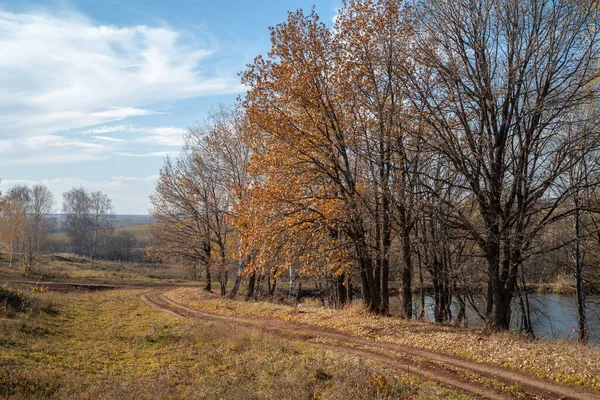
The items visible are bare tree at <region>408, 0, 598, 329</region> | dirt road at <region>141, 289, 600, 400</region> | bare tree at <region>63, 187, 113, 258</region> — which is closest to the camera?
dirt road at <region>141, 289, 600, 400</region>

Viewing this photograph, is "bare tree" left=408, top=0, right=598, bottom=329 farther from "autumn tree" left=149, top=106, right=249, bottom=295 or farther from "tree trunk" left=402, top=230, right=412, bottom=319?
"autumn tree" left=149, top=106, right=249, bottom=295

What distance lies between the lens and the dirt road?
791cm

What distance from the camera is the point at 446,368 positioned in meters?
9.47

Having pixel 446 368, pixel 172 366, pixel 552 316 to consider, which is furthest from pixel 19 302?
pixel 552 316

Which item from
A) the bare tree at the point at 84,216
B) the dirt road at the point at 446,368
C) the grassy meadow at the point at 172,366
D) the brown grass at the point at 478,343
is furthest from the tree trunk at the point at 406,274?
the bare tree at the point at 84,216

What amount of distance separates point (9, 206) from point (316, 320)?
179 feet

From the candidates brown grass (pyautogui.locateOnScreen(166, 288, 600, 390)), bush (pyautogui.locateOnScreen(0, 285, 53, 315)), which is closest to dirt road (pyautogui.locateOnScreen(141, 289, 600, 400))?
brown grass (pyautogui.locateOnScreen(166, 288, 600, 390))

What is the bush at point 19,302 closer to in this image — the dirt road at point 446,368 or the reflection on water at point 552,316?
the dirt road at point 446,368

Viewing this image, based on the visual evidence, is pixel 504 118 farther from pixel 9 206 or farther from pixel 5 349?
pixel 9 206

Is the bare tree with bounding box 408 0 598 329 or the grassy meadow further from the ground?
the bare tree with bounding box 408 0 598 329

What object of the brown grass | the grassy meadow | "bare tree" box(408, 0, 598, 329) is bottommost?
the grassy meadow

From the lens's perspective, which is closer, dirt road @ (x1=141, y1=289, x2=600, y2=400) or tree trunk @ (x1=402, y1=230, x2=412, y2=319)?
dirt road @ (x1=141, y1=289, x2=600, y2=400)

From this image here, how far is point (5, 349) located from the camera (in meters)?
11.1

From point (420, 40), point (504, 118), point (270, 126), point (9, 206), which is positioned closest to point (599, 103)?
point (504, 118)
